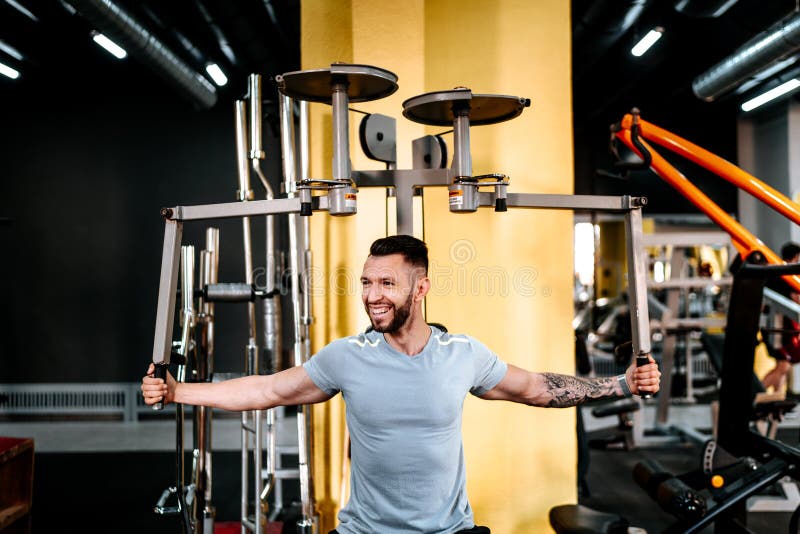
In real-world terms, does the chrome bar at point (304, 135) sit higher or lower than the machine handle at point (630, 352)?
higher

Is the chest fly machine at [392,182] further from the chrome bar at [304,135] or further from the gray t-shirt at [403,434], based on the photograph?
the chrome bar at [304,135]

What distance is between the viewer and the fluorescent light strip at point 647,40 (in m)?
5.07

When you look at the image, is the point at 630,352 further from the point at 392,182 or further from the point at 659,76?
the point at 659,76

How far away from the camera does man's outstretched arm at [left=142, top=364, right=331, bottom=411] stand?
1893mm

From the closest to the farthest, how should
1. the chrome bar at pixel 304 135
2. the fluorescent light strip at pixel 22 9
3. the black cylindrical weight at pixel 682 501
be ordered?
the black cylindrical weight at pixel 682 501 < the chrome bar at pixel 304 135 < the fluorescent light strip at pixel 22 9

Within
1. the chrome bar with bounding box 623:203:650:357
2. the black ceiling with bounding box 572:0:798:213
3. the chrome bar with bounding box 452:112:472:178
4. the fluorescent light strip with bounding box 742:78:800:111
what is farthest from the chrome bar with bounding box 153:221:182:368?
the fluorescent light strip with bounding box 742:78:800:111

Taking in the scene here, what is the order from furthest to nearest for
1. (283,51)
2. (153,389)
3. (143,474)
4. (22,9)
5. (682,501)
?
(283,51) → (143,474) → (22,9) → (682,501) → (153,389)

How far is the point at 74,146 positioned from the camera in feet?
22.7

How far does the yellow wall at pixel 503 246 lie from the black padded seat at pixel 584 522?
11.2 inches

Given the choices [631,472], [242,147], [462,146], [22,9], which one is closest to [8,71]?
[22,9]

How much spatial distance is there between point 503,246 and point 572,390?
102 centimetres

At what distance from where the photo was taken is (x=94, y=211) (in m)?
6.89

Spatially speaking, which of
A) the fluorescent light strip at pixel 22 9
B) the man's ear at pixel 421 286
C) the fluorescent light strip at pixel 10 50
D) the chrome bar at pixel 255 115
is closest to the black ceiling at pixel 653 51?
the chrome bar at pixel 255 115

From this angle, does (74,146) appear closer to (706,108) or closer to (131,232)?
(131,232)
